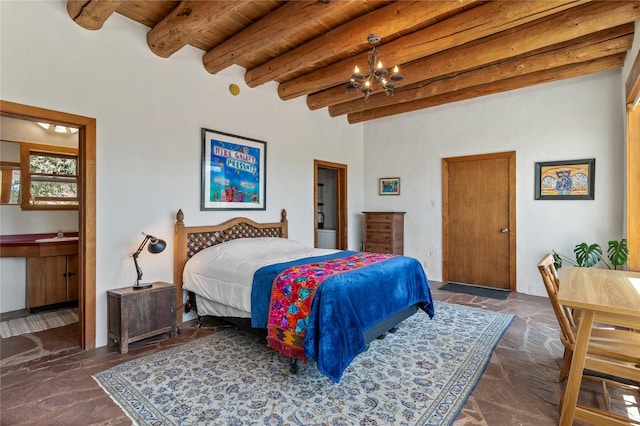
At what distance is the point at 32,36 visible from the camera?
2617mm

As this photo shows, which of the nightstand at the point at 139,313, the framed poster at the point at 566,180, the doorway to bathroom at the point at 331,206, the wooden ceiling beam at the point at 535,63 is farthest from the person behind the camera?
the doorway to bathroom at the point at 331,206

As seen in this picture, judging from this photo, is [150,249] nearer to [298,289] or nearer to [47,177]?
[298,289]

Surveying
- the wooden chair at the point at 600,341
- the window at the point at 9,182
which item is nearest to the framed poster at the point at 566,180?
the wooden chair at the point at 600,341

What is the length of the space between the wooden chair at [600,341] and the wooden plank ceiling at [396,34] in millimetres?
2222

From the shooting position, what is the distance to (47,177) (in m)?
4.44

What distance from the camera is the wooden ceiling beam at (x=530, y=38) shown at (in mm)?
2762

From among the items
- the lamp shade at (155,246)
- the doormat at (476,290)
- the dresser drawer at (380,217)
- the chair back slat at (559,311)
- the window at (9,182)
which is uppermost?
the window at (9,182)

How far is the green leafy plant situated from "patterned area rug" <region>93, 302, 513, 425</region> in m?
1.77

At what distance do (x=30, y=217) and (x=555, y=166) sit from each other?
24.1 ft

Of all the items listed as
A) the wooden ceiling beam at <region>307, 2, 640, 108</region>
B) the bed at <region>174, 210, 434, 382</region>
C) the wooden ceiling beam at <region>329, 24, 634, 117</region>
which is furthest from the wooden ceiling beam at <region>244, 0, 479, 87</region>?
the bed at <region>174, 210, 434, 382</region>

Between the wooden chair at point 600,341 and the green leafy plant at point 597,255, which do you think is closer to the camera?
the wooden chair at point 600,341

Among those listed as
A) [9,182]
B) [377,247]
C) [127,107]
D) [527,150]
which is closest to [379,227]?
[377,247]

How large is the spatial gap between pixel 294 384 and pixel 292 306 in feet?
1.80

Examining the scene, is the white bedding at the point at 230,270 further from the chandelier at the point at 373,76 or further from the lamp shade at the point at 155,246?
the chandelier at the point at 373,76
